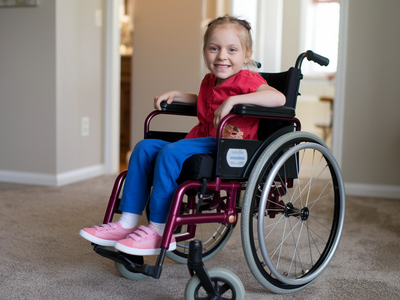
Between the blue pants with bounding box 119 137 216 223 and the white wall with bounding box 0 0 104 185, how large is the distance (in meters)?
1.51

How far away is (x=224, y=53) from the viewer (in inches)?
47.0

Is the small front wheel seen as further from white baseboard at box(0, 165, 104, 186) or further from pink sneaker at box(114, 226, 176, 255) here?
white baseboard at box(0, 165, 104, 186)

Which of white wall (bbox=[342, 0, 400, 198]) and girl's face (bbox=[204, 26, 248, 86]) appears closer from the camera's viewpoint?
girl's face (bbox=[204, 26, 248, 86])

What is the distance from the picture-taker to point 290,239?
169cm

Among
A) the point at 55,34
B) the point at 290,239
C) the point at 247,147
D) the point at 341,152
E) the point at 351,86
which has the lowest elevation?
the point at 290,239

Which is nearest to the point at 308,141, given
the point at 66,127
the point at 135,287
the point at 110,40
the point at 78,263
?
the point at 135,287

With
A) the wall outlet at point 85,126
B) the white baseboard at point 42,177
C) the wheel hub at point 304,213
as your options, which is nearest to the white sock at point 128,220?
the wheel hub at point 304,213

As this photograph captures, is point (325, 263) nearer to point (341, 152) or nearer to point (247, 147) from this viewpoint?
point (247, 147)

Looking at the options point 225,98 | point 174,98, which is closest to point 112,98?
point 174,98

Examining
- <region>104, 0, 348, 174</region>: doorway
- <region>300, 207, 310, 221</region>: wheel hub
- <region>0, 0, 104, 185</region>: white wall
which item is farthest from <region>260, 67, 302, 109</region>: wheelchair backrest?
<region>0, 0, 104, 185</region>: white wall

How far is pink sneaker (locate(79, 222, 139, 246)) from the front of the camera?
1.07 m

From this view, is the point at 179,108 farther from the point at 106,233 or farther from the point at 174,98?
the point at 106,233

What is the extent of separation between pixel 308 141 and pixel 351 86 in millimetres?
1580

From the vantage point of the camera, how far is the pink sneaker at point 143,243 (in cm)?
99
